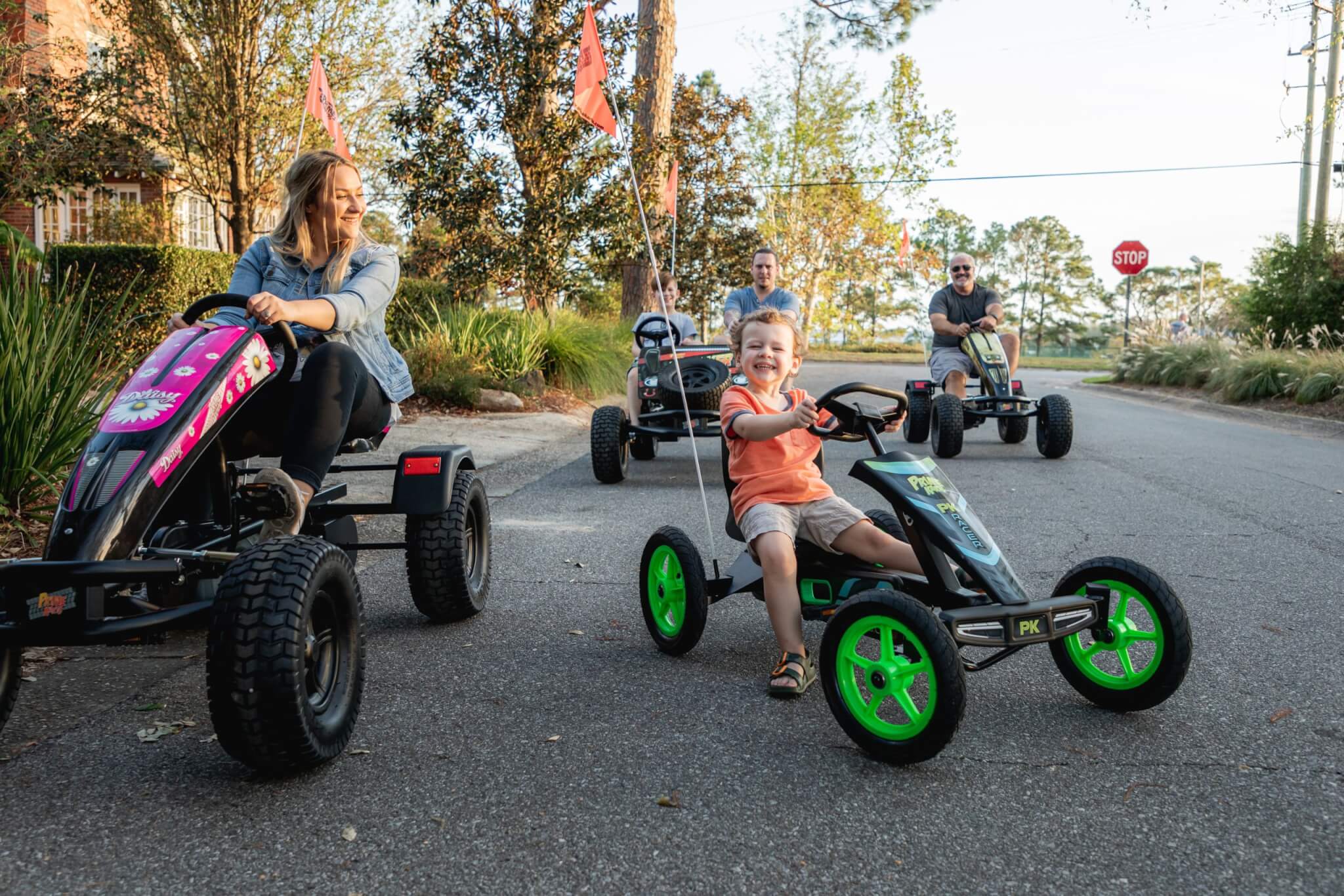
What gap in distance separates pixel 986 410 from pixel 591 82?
13.8 ft

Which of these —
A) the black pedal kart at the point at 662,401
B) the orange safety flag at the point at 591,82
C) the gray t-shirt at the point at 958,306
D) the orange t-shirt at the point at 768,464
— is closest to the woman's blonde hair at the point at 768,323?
the orange t-shirt at the point at 768,464

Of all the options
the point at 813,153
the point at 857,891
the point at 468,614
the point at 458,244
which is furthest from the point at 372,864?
the point at 813,153

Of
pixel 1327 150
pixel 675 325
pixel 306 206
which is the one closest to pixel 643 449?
pixel 675 325

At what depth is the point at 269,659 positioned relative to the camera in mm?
2213

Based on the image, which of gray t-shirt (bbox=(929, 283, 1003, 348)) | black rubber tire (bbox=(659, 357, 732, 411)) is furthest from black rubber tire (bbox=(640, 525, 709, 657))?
gray t-shirt (bbox=(929, 283, 1003, 348))

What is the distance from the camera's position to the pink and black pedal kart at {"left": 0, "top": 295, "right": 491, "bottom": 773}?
87.6 inches

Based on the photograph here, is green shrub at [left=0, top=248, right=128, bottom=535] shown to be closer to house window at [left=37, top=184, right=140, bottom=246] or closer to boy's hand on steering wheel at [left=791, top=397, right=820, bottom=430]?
boy's hand on steering wheel at [left=791, top=397, right=820, bottom=430]

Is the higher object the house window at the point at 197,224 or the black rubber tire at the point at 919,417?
the house window at the point at 197,224

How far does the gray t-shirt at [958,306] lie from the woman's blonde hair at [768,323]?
19.4 ft

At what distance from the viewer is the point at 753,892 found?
1985 mm

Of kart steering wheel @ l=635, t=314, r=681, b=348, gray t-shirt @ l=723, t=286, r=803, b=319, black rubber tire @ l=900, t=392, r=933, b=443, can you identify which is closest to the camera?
kart steering wheel @ l=635, t=314, r=681, b=348

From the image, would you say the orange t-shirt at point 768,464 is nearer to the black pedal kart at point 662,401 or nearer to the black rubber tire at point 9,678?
the black rubber tire at point 9,678

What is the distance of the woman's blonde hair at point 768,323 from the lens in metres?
3.49

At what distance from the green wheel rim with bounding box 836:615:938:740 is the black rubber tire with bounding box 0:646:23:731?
191 centimetres
